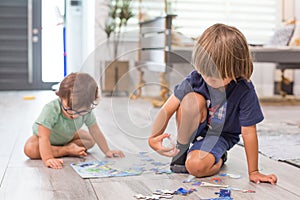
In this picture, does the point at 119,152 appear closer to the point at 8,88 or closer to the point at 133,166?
the point at 133,166

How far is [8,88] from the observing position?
5.87m

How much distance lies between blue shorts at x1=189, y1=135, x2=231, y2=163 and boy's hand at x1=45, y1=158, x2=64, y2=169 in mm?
430

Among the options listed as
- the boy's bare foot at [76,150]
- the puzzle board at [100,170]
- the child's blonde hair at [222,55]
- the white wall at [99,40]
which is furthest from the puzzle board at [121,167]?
the white wall at [99,40]

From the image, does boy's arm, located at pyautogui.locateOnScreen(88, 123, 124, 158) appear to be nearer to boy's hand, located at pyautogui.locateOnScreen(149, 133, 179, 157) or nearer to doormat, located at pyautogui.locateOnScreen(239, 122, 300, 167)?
boy's hand, located at pyautogui.locateOnScreen(149, 133, 179, 157)

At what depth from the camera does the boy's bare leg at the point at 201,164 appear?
147 cm

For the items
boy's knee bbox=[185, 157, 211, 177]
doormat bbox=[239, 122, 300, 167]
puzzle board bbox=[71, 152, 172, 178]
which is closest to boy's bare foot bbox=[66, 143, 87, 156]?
puzzle board bbox=[71, 152, 172, 178]

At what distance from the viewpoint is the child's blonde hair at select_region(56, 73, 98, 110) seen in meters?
1.57

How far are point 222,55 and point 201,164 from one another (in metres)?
0.33

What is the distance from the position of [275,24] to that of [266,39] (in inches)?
7.8

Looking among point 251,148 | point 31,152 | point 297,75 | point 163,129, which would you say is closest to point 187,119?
point 163,129

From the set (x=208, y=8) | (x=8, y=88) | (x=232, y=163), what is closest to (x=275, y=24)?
(x=208, y=8)

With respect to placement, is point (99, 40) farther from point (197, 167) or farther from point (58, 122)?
point (197, 167)

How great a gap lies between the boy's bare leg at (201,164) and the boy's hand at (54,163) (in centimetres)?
42

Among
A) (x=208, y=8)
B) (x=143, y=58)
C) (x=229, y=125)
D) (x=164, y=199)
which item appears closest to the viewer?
(x=164, y=199)
